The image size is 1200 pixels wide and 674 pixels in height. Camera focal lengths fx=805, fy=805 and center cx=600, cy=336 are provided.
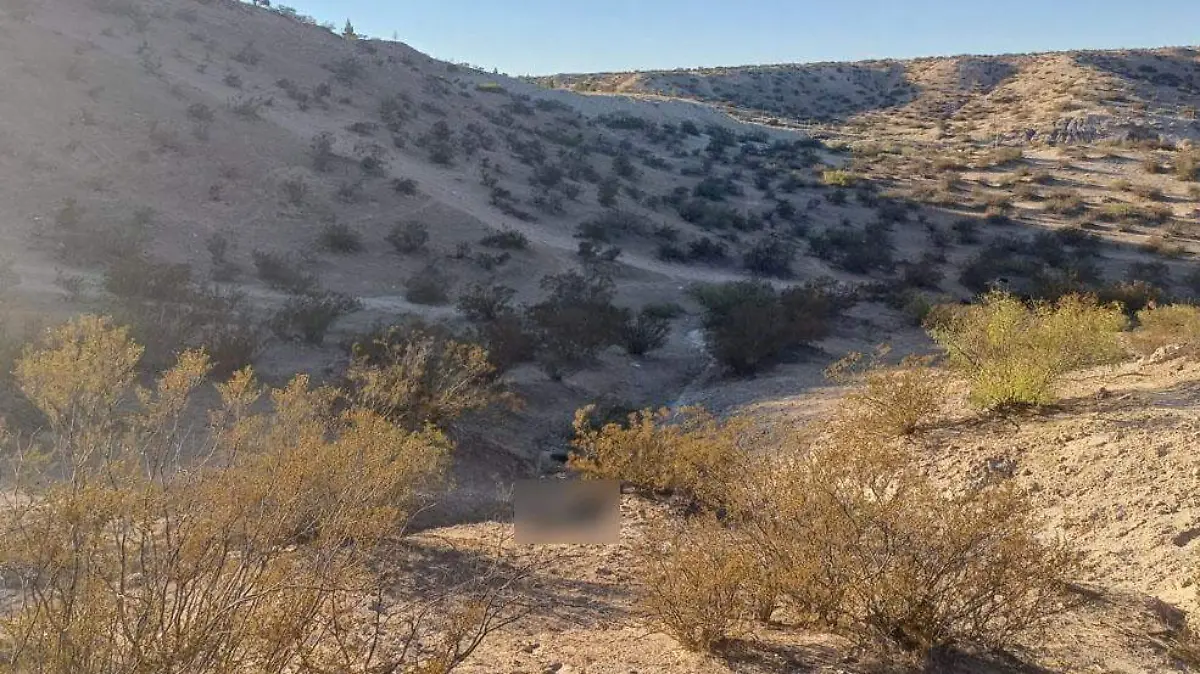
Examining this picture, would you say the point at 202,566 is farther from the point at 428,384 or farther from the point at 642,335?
the point at 642,335

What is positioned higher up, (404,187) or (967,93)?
(967,93)

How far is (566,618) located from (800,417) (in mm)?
6147

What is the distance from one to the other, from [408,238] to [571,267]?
4.73m

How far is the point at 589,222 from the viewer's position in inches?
1141

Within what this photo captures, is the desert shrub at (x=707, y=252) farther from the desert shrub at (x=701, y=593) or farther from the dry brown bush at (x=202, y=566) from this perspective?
the desert shrub at (x=701, y=593)

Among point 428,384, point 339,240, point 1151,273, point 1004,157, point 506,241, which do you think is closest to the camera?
point 428,384

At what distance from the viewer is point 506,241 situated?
2406 centimetres


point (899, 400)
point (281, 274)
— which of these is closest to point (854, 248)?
point (281, 274)

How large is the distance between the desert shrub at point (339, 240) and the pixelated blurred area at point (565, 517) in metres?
16.3

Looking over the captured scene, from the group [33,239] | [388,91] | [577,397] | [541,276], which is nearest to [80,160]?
[33,239]

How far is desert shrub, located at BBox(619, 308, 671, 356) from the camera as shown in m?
16.2

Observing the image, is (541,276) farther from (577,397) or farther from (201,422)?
(201,422)

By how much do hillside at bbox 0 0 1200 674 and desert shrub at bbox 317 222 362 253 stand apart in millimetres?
92

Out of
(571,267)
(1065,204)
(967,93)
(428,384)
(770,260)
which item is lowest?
(428,384)
